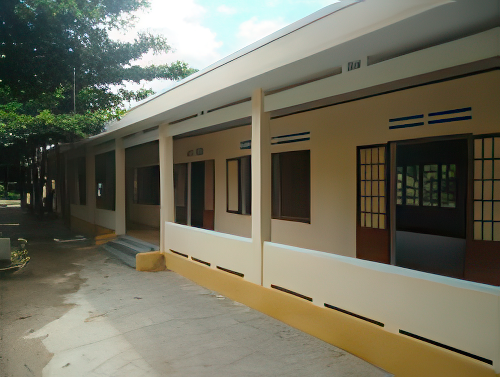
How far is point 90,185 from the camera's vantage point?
13.7 meters

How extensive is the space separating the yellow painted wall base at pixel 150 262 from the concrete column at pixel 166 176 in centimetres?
23

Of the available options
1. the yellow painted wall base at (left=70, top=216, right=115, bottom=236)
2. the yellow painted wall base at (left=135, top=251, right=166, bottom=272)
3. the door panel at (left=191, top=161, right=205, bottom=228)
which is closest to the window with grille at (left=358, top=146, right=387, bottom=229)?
the yellow painted wall base at (left=135, top=251, right=166, bottom=272)

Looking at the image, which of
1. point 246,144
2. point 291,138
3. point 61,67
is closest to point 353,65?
point 291,138

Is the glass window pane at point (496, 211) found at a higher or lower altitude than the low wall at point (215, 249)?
higher

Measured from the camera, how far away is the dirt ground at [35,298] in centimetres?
403

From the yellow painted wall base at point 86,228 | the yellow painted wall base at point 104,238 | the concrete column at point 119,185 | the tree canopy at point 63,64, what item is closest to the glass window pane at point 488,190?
the concrete column at point 119,185

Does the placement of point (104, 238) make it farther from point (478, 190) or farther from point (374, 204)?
point (478, 190)

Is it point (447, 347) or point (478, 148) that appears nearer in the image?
point (447, 347)

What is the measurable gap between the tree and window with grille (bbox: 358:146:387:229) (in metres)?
9.70

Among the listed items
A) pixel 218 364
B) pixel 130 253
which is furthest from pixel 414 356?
pixel 130 253

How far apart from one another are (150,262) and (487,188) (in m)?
5.98

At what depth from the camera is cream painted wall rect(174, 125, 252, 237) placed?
861cm

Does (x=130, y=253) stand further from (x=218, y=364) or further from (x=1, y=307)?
(x=218, y=364)

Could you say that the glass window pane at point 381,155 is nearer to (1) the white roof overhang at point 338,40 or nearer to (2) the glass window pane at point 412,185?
(1) the white roof overhang at point 338,40
